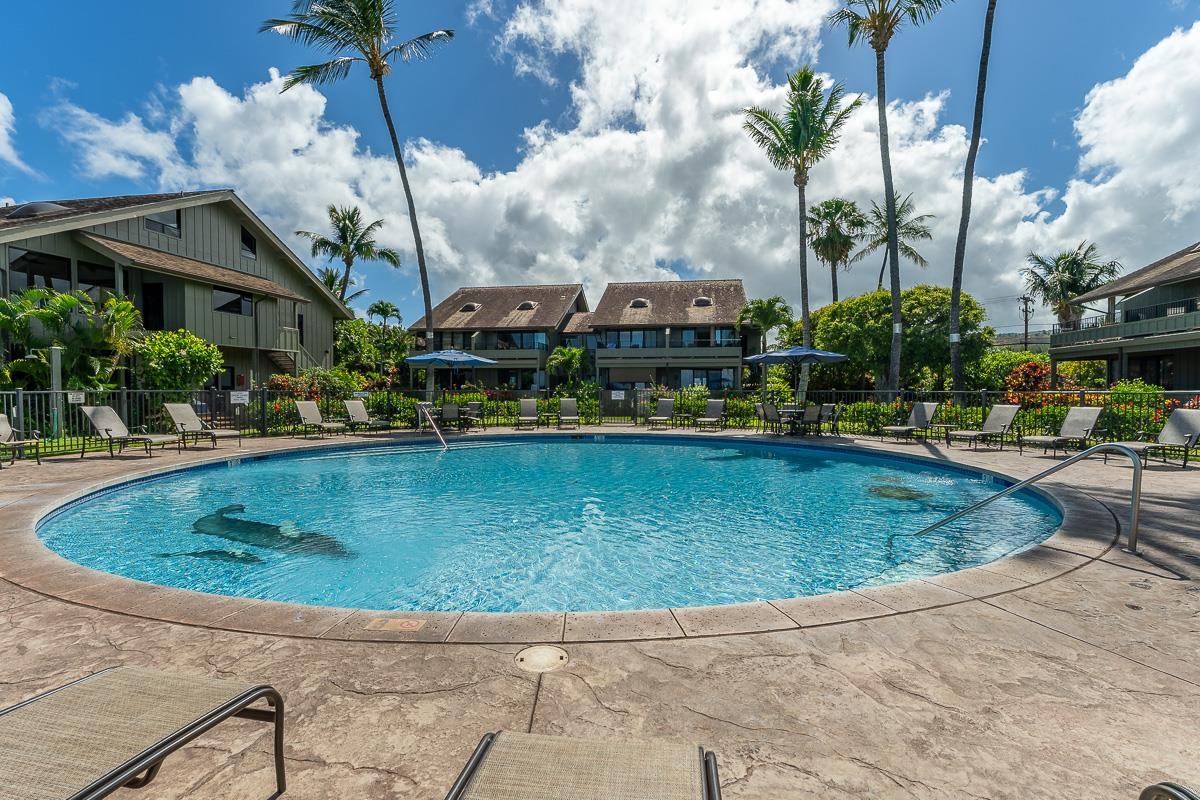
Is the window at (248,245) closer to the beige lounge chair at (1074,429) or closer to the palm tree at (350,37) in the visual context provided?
the palm tree at (350,37)

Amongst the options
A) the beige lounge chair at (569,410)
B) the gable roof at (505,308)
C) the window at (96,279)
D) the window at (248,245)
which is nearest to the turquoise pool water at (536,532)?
the beige lounge chair at (569,410)

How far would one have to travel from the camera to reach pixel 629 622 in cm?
340

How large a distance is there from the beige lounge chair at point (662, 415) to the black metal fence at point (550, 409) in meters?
0.60

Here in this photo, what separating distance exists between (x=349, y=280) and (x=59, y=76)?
2053 centimetres

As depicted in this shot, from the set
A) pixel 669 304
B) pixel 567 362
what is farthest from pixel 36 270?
pixel 669 304

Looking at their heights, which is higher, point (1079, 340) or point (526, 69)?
point (526, 69)

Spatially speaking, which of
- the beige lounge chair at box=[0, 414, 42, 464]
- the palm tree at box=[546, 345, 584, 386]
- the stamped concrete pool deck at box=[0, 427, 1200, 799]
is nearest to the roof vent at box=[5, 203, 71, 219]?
the beige lounge chair at box=[0, 414, 42, 464]

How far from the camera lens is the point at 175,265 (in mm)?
17906

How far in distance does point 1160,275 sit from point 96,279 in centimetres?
4669

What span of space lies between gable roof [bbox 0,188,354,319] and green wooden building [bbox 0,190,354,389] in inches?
1.5

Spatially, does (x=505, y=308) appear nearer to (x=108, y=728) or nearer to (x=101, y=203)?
(x=101, y=203)

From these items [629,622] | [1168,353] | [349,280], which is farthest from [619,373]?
[629,622]

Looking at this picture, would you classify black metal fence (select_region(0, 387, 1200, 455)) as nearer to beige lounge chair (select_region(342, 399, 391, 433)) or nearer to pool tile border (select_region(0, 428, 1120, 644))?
beige lounge chair (select_region(342, 399, 391, 433))

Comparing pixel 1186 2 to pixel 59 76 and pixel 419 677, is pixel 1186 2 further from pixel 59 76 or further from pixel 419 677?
pixel 59 76
